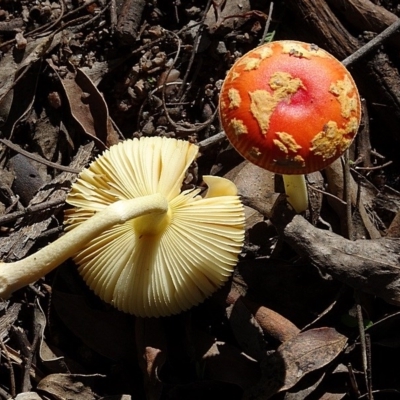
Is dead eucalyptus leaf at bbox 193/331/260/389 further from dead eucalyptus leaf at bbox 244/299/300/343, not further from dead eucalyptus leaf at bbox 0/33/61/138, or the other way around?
dead eucalyptus leaf at bbox 0/33/61/138

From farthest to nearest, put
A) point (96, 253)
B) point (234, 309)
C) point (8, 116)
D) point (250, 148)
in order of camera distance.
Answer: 1. point (8, 116)
2. point (234, 309)
3. point (96, 253)
4. point (250, 148)

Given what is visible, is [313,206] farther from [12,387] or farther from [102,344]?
[12,387]

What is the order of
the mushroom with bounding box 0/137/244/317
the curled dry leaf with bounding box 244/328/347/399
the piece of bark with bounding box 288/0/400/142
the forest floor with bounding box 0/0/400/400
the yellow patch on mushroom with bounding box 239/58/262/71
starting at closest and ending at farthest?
the yellow patch on mushroom with bounding box 239/58/262/71 → the mushroom with bounding box 0/137/244/317 → the curled dry leaf with bounding box 244/328/347/399 → the forest floor with bounding box 0/0/400/400 → the piece of bark with bounding box 288/0/400/142

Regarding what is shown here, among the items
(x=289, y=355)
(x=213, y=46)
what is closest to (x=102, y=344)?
(x=289, y=355)

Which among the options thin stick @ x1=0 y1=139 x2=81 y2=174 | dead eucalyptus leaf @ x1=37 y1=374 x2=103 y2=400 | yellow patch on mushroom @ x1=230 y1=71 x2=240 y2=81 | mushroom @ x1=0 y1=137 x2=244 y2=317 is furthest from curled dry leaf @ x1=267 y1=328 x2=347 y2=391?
thin stick @ x1=0 y1=139 x2=81 y2=174

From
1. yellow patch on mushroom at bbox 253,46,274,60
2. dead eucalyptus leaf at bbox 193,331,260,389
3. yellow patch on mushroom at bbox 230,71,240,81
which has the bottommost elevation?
dead eucalyptus leaf at bbox 193,331,260,389

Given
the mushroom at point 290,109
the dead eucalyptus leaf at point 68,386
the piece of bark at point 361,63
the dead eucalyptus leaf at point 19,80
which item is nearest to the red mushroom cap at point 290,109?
the mushroom at point 290,109
